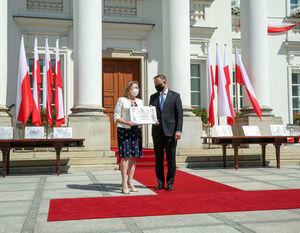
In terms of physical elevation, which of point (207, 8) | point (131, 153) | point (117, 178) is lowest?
point (117, 178)

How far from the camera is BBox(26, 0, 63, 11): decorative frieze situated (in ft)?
42.3

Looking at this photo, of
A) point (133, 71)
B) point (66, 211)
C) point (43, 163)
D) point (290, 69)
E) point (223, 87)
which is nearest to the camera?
point (66, 211)

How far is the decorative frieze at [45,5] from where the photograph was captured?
12906mm

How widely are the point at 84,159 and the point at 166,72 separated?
3.88 m

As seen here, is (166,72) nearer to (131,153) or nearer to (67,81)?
(67,81)

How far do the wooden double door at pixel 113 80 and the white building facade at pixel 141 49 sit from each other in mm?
36

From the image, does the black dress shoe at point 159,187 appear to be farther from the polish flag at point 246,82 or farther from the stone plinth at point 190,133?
the polish flag at point 246,82

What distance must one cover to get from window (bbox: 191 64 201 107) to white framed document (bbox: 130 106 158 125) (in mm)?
8549

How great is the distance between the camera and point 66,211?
15.4ft

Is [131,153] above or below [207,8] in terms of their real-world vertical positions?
below

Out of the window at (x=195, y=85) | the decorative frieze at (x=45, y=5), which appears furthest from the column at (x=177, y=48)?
the decorative frieze at (x=45, y=5)

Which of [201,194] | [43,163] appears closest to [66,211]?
[201,194]

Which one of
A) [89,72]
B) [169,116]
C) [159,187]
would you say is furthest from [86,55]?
[159,187]

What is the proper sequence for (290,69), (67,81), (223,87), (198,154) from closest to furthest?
(198,154), (223,87), (67,81), (290,69)
